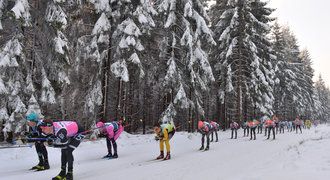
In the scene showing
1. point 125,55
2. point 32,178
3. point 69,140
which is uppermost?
point 125,55

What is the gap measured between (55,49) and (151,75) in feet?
39.8

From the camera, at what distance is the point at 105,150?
50.4 ft

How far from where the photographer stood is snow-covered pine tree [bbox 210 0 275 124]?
31.4 m

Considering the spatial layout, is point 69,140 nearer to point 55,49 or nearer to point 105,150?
point 105,150

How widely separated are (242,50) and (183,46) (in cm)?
1080

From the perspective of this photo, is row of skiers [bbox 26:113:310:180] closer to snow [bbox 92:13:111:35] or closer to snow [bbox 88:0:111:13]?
snow [bbox 92:13:111:35]

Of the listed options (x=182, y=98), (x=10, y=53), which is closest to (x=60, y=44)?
(x=10, y=53)

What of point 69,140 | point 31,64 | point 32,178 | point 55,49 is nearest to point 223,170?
point 69,140

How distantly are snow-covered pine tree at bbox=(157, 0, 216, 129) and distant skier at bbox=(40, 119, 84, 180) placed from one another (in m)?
14.6

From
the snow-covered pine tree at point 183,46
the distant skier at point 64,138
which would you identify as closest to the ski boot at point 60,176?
the distant skier at point 64,138

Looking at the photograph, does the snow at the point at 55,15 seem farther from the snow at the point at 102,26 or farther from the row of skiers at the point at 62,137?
the row of skiers at the point at 62,137

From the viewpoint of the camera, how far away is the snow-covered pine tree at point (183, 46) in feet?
77.0

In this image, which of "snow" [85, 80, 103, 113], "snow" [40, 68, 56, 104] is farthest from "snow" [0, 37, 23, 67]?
"snow" [85, 80, 103, 113]

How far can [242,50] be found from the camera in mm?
33656
